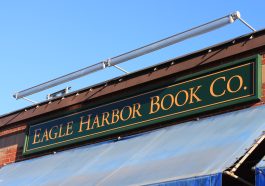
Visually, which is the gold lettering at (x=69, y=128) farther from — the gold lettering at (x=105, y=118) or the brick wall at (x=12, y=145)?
the brick wall at (x=12, y=145)

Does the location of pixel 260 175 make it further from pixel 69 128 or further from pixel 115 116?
pixel 69 128

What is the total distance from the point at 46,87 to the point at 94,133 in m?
1.76

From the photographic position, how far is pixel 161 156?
7.72 m

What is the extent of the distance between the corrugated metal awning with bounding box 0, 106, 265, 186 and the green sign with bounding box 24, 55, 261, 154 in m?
0.25

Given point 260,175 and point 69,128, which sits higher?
point 69,128

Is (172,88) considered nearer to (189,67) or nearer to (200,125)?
(189,67)

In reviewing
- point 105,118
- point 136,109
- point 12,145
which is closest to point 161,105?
point 136,109

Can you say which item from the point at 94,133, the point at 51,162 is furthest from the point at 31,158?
the point at 94,133

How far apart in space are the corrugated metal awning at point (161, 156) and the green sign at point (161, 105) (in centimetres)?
25

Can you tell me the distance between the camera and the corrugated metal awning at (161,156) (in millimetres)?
6746

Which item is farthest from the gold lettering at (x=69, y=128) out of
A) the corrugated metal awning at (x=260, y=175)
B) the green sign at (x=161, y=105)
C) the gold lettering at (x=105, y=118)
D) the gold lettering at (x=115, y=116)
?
the corrugated metal awning at (x=260, y=175)

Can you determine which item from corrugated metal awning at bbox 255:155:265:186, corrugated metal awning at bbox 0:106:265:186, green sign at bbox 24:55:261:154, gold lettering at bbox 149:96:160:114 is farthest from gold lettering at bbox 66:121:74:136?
corrugated metal awning at bbox 255:155:265:186

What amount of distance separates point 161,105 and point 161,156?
1.46 m

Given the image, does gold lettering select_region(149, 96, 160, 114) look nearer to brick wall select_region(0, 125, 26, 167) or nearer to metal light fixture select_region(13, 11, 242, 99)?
metal light fixture select_region(13, 11, 242, 99)
